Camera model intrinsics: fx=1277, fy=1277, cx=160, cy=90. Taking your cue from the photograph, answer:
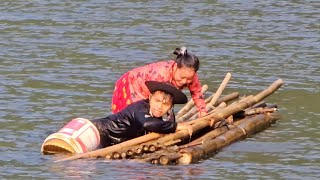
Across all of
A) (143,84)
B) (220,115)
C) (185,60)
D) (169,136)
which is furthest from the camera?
(220,115)

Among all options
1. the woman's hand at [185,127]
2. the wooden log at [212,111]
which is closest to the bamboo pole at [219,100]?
the wooden log at [212,111]

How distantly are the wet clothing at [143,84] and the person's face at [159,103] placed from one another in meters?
0.47

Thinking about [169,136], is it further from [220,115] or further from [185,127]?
[220,115]

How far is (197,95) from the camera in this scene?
1466 cm

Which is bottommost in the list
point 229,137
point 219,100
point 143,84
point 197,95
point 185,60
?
point 229,137

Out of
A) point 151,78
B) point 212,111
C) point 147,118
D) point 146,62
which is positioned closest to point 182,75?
point 151,78

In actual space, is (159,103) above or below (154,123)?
above

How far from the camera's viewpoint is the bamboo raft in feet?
43.5

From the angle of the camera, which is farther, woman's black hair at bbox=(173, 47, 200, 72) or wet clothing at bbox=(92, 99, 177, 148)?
woman's black hair at bbox=(173, 47, 200, 72)

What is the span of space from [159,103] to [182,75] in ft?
1.85

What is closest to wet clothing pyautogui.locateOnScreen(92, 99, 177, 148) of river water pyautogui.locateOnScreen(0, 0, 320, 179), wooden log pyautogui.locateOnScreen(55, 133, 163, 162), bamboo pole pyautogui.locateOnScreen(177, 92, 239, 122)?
wooden log pyautogui.locateOnScreen(55, 133, 163, 162)

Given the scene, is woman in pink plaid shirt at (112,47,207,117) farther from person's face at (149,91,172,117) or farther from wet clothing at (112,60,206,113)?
person's face at (149,91,172,117)

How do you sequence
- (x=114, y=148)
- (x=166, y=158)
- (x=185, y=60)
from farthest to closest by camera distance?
(x=185, y=60) < (x=114, y=148) < (x=166, y=158)

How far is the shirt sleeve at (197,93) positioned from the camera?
1441 centimetres
